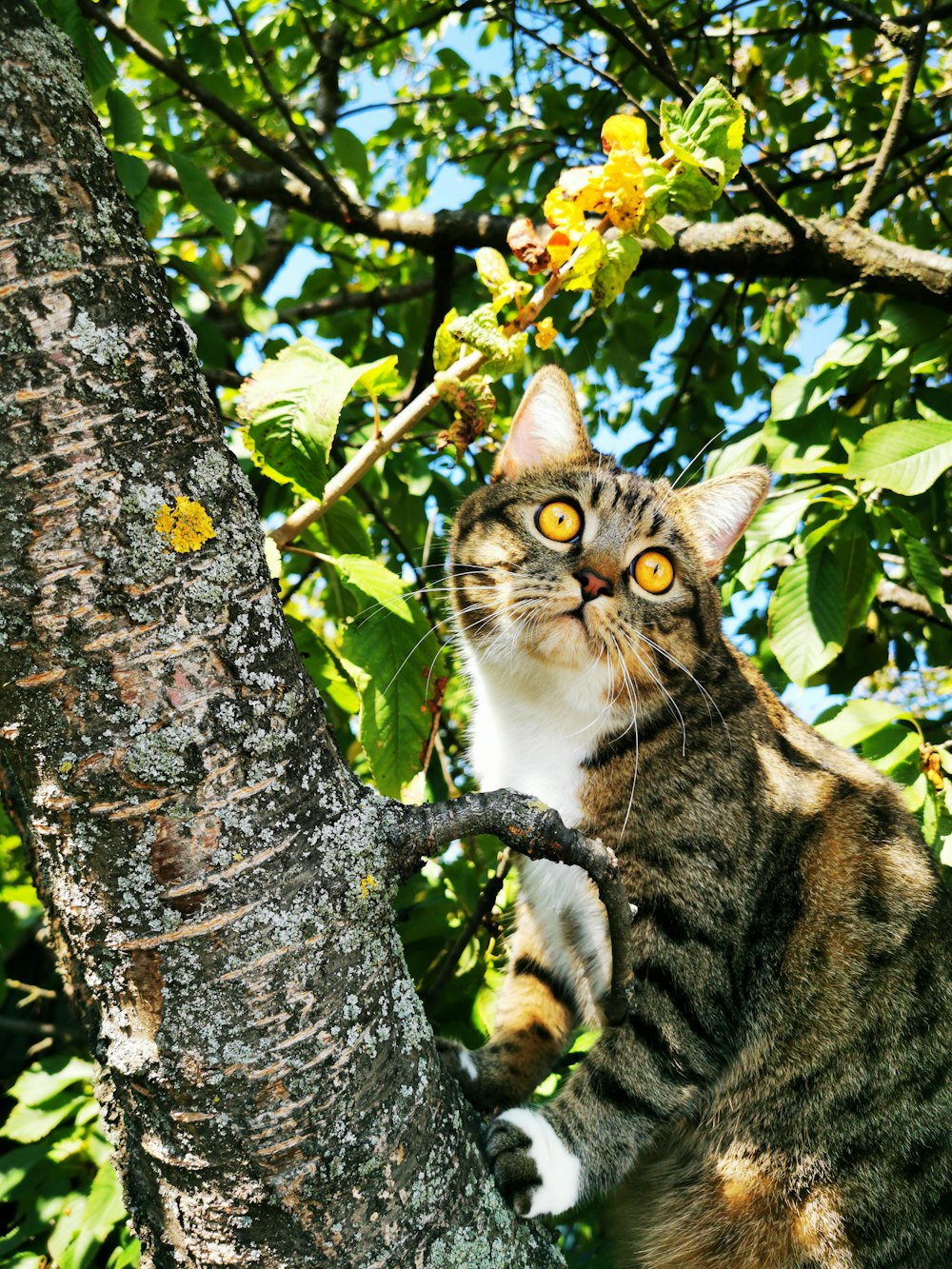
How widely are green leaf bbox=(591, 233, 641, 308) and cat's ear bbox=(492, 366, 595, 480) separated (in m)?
0.69

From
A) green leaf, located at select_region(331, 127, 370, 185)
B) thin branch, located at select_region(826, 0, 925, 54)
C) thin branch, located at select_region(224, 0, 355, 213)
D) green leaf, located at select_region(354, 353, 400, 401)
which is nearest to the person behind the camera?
green leaf, located at select_region(354, 353, 400, 401)

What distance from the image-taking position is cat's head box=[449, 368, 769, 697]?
7.36ft

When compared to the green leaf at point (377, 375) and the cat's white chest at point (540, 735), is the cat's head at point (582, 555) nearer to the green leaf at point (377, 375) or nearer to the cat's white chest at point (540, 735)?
the cat's white chest at point (540, 735)

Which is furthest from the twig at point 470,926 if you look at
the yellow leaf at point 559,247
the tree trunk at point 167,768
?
the yellow leaf at point 559,247

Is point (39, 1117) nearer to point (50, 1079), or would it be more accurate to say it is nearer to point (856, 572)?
point (50, 1079)

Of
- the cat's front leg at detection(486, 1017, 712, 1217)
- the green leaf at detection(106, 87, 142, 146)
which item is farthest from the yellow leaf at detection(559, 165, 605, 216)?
the cat's front leg at detection(486, 1017, 712, 1217)

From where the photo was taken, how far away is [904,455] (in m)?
2.28

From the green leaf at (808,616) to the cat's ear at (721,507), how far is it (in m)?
0.17

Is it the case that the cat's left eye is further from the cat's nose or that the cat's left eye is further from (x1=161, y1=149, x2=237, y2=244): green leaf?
(x1=161, y1=149, x2=237, y2=244): green leaf

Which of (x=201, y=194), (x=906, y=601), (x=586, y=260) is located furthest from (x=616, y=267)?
(x=906, y=601)

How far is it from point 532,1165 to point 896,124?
276 cm

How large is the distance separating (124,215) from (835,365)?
1952 millimetres

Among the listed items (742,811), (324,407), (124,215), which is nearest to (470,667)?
(742,811)

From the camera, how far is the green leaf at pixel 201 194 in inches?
104
